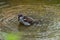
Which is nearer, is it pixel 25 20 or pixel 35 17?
pixel 25 20

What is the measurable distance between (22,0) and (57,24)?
64.8 inches

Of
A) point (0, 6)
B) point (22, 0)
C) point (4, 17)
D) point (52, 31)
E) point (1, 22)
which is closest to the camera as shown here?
point (52, 31)

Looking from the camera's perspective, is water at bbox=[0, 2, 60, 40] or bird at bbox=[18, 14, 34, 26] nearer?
water at bbox=[0, 2, 60, 40]

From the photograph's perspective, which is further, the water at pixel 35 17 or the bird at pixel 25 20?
the bird at pixel 25 20

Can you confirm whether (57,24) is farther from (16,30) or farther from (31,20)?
(16,30)

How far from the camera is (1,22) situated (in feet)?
13.1

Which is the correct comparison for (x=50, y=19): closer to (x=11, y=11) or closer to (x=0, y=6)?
(x=11, y=11)

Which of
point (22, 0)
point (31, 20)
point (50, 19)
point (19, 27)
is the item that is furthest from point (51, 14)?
point (22, 0)

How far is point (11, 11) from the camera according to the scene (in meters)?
4.52

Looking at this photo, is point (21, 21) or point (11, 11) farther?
point (11, 11)

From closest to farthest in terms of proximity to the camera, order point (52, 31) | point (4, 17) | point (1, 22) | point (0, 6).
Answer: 1. point (52, 31)
2. point (1, 22)
3. point (4, 17)
4. point (0, 6)

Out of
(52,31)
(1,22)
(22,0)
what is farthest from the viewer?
(22,0)

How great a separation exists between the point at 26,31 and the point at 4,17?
2.47ft

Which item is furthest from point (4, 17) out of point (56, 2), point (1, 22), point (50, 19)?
point (56, 2)
